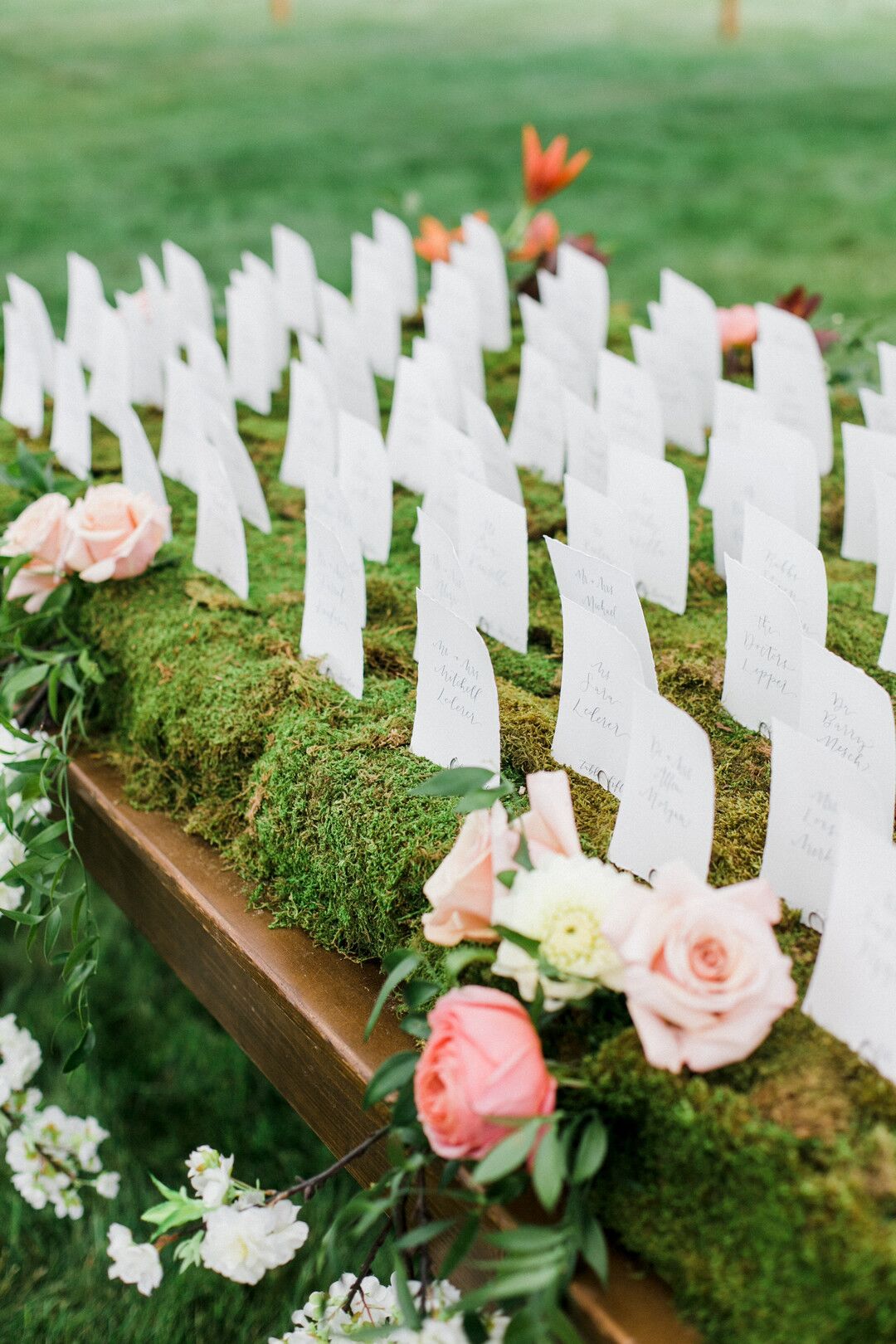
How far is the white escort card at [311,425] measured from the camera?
5.43 ft

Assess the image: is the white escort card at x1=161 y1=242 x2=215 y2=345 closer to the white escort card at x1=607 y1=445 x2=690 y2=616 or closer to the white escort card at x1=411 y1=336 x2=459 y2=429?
the white escort card at x1=411 y1=336 x2=459 y2=429

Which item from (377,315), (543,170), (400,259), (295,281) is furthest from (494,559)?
(543,170)

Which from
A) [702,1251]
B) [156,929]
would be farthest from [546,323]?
Result: [702,1251]

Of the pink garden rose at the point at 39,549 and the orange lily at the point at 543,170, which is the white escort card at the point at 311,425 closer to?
the pink garden rose at the point at 39,549

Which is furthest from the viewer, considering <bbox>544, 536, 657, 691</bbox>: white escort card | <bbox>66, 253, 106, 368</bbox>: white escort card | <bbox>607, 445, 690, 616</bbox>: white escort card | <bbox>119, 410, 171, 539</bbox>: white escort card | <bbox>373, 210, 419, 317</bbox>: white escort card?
<bbox>373, 210, 419, 317</bbox>: white escort card

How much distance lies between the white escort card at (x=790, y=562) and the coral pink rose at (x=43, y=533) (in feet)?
2.55

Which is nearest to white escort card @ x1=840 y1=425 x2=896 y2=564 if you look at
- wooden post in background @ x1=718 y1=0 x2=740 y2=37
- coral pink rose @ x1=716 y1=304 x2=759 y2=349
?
coral pink rose @ x1=716 y1=304 x2=759 y2=349

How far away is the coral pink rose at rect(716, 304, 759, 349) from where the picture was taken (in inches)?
87.5

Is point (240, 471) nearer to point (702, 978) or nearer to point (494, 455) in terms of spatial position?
point (494, 455)

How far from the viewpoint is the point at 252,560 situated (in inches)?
61.7

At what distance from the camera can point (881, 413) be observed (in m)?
1.62

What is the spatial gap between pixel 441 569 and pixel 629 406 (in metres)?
0.62

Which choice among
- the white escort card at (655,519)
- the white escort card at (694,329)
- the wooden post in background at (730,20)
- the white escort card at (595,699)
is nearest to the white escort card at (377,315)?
the white escort card at (694,329)

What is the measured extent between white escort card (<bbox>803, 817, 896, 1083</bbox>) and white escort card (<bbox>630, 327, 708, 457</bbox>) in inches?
50.7
